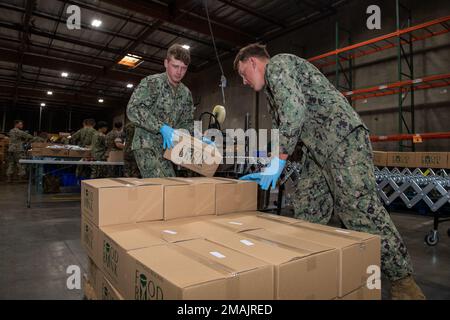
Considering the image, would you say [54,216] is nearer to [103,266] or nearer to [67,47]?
[103,266]

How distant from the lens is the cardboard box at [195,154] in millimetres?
1791

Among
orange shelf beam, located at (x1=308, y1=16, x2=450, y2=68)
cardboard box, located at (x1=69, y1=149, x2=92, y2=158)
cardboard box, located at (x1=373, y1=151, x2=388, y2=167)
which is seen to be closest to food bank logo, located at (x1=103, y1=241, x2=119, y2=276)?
cardboard box, located at (x1=373, y1=151, x2=388, y2=167)

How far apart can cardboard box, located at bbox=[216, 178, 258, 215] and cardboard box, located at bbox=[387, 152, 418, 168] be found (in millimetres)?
3896

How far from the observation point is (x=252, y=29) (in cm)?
784

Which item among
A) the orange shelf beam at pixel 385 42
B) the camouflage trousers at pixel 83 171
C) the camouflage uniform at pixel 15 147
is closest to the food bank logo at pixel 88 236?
the orange shelf beam at pixel 385 42

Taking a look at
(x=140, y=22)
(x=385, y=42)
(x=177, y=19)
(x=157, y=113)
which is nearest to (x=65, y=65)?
(x=140, y=22)

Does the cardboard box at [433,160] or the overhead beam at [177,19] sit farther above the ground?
the overhead beam at [177,19]

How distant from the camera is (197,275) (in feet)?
2.19

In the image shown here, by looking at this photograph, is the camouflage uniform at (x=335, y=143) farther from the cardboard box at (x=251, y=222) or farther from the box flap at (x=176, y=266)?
the box flap at (x=176, y=266)

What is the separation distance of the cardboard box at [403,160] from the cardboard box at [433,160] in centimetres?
8

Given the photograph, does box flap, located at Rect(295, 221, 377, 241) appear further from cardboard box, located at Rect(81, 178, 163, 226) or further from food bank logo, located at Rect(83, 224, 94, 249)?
food bank logo, located at Rect(83, 224, 94, 249)

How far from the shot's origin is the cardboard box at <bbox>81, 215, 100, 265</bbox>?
1248 millimetres
